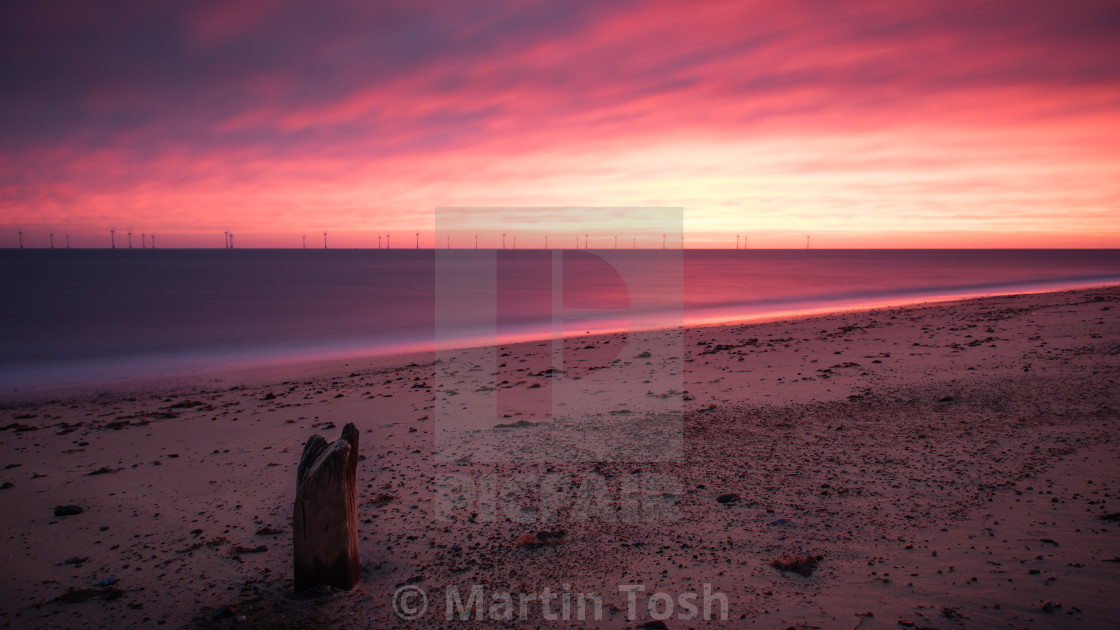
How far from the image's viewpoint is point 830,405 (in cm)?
780

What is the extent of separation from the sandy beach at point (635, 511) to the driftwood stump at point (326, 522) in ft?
0.42

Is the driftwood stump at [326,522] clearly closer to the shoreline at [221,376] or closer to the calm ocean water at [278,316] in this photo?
the shoreline at [221,376]

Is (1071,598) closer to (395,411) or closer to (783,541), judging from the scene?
(783,541)

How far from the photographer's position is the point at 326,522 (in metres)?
3.85

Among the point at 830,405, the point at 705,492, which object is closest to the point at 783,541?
the point at 705,492

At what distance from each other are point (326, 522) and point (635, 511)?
8.39ft

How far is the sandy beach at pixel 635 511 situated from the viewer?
3.69 metres

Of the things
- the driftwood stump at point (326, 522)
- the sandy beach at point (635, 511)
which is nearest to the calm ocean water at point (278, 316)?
the sandy beach at point (635, 511)

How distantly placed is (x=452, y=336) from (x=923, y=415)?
16.8 meters
